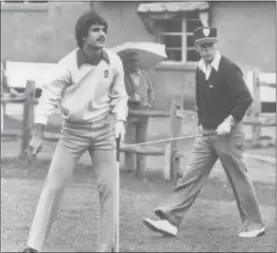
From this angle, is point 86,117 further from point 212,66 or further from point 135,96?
point 135,96

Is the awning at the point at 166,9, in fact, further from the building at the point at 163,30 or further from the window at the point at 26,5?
the window at the point at 26,5

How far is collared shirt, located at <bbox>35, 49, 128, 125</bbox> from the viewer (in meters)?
6.50

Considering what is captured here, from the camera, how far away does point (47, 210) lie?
658 centimetres

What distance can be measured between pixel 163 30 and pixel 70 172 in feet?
42.3

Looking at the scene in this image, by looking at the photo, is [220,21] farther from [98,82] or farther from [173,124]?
[98,82]

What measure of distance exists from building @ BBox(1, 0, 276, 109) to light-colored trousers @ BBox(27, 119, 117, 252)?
38.0 feet

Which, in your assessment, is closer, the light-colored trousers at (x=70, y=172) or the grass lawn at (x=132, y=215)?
the light-colored trousers at (x=70, y=172)

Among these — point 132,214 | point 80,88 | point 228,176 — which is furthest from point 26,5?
point 80,88

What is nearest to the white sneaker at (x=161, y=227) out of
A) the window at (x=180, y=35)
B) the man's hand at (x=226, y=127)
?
the man's hand at (x=226, y=127)

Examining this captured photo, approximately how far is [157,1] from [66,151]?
1257 cm

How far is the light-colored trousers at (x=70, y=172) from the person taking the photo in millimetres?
6586

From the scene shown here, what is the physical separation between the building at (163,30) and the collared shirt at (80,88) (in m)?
11.6

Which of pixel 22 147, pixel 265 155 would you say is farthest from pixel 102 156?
pixel 265 155

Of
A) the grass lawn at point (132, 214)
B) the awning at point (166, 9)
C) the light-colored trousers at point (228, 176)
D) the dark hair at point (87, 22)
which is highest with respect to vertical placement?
the dark hair at point (87, 22)
